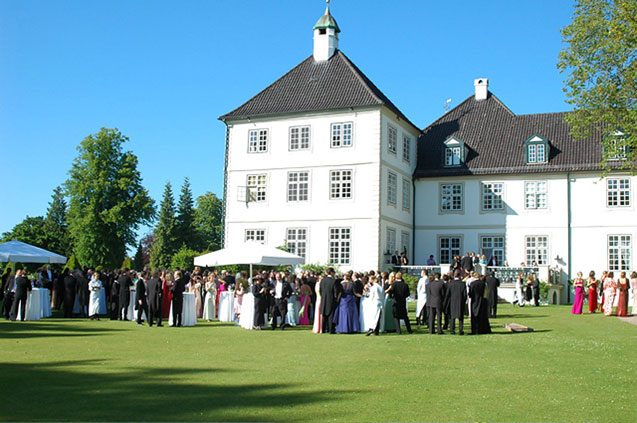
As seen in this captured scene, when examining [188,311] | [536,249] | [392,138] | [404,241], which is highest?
[392,138]

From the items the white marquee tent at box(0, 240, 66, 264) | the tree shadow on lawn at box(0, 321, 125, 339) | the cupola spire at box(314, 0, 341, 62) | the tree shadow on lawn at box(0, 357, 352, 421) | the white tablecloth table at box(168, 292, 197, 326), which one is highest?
the cupola spire at box(314, 0, 341, 62)

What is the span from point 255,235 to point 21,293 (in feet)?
62.0

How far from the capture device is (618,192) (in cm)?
3966

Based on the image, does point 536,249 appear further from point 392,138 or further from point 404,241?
point 392,138

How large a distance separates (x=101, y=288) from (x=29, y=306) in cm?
234

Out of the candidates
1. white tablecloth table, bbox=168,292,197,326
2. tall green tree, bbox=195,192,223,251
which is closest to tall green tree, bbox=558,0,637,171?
white tablecloth table, bbox=168,292,197,326

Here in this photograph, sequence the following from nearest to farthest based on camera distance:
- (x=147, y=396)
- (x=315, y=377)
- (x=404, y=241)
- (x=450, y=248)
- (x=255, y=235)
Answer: (x=147, y=396) → (x=315, y=377) → (x=255, y=235) → (x=404, y=241) → (x=450, y=248)

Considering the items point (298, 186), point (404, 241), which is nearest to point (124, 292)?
point (298, 186)

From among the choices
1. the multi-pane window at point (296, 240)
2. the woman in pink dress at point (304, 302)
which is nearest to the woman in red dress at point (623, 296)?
the woman in pink dress at point (304, 302)

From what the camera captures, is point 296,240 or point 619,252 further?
point 296,240

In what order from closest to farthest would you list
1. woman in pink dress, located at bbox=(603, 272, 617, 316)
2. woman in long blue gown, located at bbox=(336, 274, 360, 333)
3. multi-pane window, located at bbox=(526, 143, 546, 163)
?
woman in long blue gown, located at bbox=(336, 274, 360, 333) < woman in pink dress, located at bbox=(603, 272, 617, 316) < multi-pane window, located at bbox=(526, 143, 546, 163)

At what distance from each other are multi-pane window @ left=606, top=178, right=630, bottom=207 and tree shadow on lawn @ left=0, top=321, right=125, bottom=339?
28639 millimetres

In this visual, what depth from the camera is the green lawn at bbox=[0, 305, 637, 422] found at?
28.6ft

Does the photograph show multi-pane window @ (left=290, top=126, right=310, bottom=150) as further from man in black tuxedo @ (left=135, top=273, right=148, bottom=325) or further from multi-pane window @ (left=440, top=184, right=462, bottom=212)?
man in black tuxedo @ (left=135, top=273, right=148, bottom=325)
